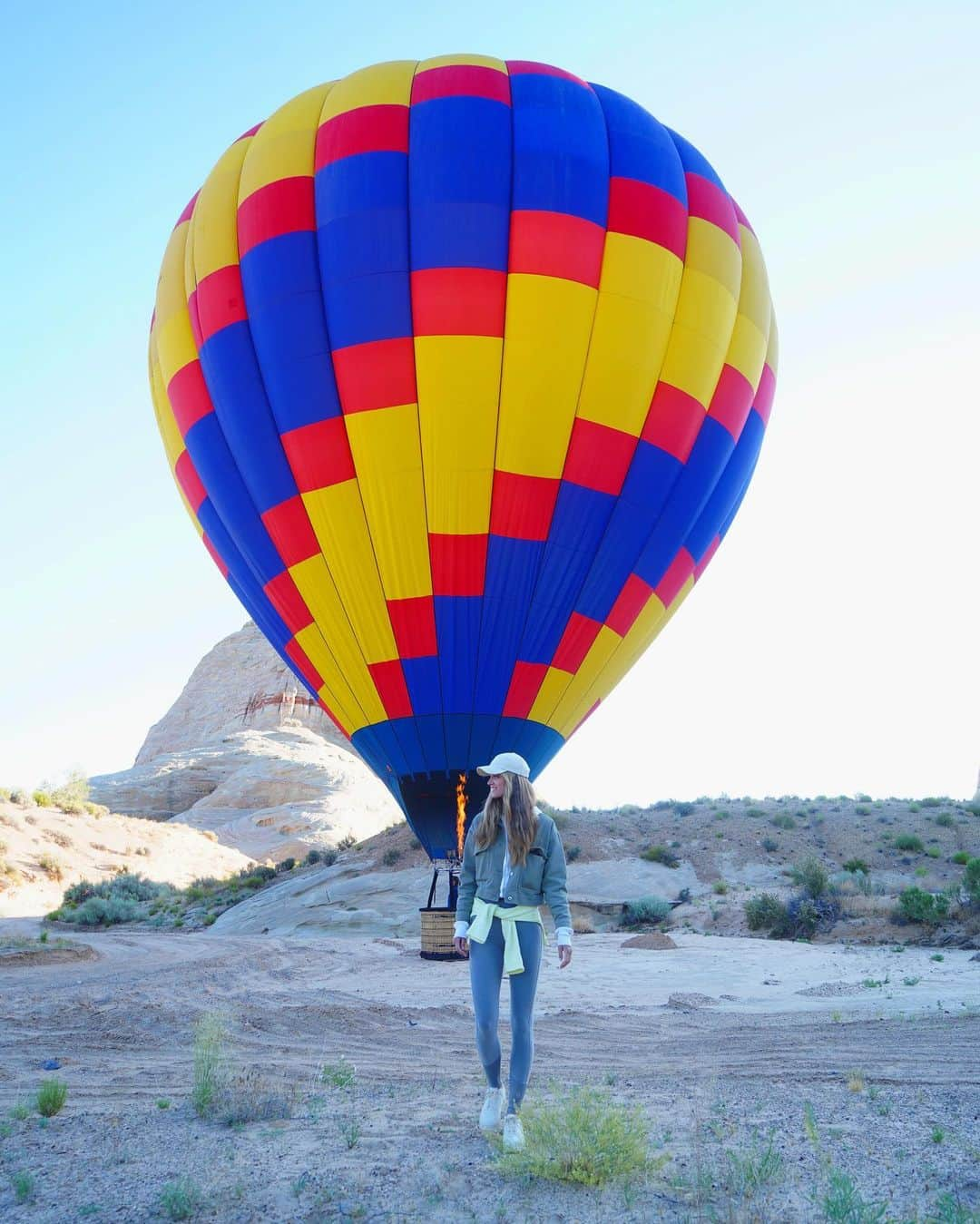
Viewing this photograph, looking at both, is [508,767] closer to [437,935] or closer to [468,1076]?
[468,1076]

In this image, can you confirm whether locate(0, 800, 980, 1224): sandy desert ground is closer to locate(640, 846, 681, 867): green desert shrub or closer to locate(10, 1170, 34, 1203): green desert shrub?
locate(10, 1170, 34, 1203): green desert shrub

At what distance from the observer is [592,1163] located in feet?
10.9

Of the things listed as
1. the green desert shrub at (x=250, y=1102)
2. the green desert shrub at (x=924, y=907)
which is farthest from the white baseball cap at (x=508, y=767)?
the green desert shrub at (x=924, y=907)

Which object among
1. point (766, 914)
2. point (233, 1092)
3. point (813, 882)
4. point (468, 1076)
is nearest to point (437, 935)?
point (766, 914)

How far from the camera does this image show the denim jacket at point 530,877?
4.11 meters

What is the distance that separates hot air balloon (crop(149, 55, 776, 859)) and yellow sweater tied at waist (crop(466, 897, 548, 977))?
652cm

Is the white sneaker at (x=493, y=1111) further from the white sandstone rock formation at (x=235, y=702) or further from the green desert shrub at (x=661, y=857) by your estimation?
the white sandstone rock formation at (x=235, y=702)

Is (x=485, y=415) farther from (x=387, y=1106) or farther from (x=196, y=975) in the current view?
(x=387, y=1106)

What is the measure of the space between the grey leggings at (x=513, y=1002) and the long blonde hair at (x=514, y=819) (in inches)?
13.0

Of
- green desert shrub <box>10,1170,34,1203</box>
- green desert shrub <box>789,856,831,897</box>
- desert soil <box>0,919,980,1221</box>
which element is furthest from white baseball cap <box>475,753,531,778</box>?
green desert shrub <box>789,856,831,897</box>

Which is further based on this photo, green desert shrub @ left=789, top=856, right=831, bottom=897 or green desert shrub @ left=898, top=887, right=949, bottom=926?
green desert shrub @ left=789, top=856, right=831, bottom=897

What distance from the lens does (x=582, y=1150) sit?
335 centimetres

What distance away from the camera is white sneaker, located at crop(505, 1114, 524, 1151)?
3592 mm

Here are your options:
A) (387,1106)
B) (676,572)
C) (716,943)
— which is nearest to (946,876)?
(716,943)
